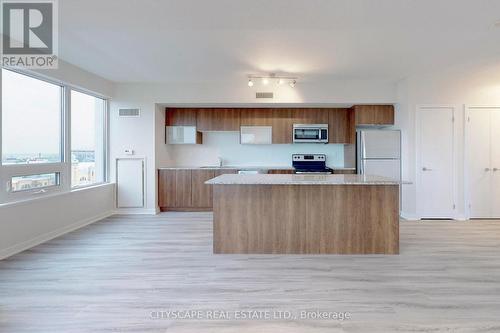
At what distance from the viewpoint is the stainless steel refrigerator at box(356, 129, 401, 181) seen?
5.63 metres

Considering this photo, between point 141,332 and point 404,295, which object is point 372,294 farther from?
point 141,332

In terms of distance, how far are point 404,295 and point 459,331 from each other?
52 centimetres

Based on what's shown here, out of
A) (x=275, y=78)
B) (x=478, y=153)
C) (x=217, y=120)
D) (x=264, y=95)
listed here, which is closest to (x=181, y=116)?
(x=217, y=120)

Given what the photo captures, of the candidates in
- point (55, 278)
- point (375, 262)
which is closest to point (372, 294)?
point (375, 262)

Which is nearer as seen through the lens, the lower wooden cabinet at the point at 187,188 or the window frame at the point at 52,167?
the window frame at the point at 52,167

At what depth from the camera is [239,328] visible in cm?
209

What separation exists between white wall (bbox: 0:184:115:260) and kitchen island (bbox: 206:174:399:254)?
93.9 inches

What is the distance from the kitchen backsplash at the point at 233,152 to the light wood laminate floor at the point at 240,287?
9.49ft

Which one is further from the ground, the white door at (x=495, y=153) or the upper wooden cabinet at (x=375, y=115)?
the upper wooden cabinet at (x=375, y=115)

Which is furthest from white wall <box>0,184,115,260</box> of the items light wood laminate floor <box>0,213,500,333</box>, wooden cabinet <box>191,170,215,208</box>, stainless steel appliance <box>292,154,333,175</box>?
stainless steel appliance <box>292,154,333,175</box>

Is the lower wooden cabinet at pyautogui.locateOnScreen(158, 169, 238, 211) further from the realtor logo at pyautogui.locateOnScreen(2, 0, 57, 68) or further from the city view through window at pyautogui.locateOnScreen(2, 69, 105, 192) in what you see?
the realtor logo at pyautogui.locateOnScreen(2, 0, 57, 68)

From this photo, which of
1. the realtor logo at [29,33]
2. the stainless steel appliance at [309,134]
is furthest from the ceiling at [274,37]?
the stainless steel appliance at [309,134]

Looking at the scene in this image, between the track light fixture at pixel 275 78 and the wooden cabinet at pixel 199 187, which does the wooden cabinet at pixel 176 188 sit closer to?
the wooden cabinet at pixel 199 187

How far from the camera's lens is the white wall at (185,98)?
5781mm
